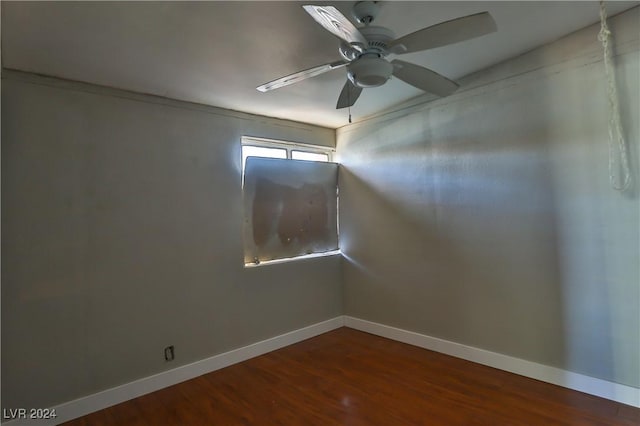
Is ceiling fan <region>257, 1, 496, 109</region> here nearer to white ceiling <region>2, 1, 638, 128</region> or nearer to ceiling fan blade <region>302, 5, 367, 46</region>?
ceiling fan blade <region>302, 5, 367, 46</region>

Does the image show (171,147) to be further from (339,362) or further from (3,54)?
(339,362)

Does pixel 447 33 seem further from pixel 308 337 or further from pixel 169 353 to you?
pixel 308 337

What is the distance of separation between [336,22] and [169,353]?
2.77 m

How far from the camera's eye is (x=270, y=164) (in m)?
3.60

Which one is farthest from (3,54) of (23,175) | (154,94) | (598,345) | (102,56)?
(598,345)

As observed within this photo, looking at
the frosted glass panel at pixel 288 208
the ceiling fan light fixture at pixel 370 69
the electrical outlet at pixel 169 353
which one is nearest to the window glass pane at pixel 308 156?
the frosted glass panel at pixel 288 208

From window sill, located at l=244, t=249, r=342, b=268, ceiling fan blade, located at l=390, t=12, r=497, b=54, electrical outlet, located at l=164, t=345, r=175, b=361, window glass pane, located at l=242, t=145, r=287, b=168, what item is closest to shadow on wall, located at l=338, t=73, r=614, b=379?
window sill, located at l=244, t=249, r=342, b=268

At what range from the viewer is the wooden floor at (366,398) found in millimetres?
2178

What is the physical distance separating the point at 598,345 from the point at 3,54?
14.1 ft

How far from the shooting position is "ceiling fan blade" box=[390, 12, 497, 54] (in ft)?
4.81

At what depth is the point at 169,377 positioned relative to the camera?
278 centimetres

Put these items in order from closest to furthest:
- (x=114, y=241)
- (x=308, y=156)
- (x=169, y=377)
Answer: (x=114, y=241) < (x=169, y=377) < (x=308, y=156)

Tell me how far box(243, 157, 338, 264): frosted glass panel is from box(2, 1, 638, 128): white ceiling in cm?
96

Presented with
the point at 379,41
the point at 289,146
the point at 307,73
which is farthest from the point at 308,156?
the point at 379,41
